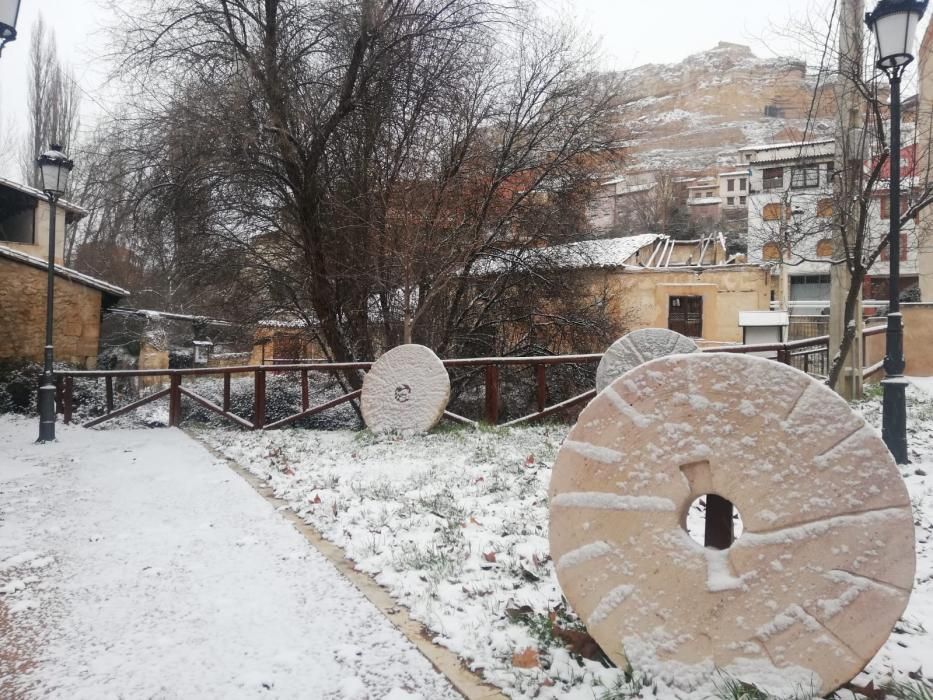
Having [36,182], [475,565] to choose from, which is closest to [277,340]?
[475,565]

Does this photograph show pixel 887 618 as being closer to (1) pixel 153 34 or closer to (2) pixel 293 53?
(2) pixel 293 53

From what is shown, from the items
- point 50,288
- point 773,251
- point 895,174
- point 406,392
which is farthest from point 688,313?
point 50,288

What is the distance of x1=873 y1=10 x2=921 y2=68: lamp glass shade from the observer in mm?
4883

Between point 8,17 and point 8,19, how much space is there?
2cm

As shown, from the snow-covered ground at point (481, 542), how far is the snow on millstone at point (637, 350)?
110 centimetres

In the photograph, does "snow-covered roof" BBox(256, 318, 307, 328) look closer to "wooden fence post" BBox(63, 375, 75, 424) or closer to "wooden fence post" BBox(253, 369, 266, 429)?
"wooden fence post" BBox(63, 375, 75, 424)

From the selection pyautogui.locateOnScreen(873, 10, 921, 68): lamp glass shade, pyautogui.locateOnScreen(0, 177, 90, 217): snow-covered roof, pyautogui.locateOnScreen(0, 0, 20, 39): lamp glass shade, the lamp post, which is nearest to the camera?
pyautogui.locateOnScreen(873, 10, 921, 68): lamp glass shade

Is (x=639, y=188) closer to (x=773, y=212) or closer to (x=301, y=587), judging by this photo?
(x=773, y=212)

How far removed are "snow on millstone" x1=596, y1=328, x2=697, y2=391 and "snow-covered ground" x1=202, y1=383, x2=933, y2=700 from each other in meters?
1.10

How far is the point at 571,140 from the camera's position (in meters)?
12.0

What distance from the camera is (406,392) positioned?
24.6 feet

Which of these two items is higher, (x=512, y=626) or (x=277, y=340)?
(x=277, y=340)

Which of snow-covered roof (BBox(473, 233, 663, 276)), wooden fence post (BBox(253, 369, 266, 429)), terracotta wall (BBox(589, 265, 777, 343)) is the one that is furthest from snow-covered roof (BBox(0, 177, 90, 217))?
terracotta wall (BBox(589, 265, 777, 343))

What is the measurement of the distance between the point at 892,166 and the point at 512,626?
5154 millimetres
